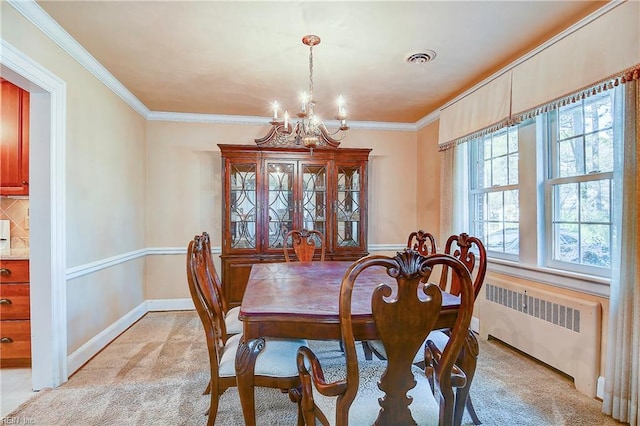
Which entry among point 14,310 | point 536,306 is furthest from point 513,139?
point 14,310

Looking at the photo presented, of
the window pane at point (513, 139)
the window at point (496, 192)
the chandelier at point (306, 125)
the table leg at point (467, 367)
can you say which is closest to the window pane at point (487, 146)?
the window at point (496, 192)

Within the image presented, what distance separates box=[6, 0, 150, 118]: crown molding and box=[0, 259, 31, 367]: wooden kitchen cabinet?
159 cm

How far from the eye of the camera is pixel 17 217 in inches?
114

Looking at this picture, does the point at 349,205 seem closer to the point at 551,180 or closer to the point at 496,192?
the point at 496,192

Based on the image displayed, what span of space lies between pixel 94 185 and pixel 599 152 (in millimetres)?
3868

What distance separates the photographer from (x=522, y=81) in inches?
97.6

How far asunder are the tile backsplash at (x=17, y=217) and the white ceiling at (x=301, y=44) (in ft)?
4.69

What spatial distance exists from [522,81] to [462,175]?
114 cm

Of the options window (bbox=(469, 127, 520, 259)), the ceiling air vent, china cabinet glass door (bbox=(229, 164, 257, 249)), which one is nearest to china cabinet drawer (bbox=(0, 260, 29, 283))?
china cabinet glass door (bbox=(229, 164, 257, 249))

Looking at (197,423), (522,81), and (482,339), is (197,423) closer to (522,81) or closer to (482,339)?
(482,339)

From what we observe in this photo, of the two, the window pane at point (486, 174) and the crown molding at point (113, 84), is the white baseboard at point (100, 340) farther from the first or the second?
the window pane at point (486, 174)

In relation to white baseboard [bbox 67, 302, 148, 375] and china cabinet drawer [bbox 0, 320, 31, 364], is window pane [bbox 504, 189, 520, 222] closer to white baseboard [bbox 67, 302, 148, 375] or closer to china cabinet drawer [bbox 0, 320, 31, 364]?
white baseboard [bbox 67, 302, 148, 375]

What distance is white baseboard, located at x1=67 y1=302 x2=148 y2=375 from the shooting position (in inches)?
96.9

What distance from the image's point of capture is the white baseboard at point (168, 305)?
13.1 ft
